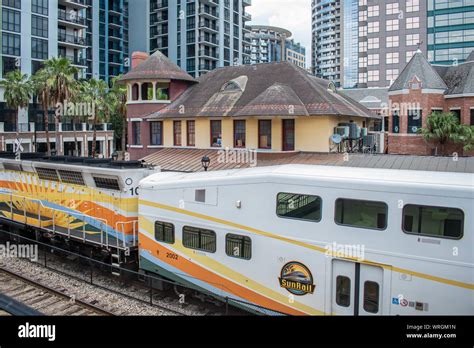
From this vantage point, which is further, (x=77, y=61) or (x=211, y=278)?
(x=77, y=61)

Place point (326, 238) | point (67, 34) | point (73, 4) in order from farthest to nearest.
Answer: point (67, 34), point (73, 4), point (326, 238)

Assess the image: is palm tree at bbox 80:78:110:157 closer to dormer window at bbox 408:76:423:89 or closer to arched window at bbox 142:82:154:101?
arched window at bbox 142:82:154:101

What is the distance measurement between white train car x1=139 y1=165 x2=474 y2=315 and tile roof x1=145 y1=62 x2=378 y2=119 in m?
11.8

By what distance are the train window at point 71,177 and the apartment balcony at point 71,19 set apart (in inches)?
2452

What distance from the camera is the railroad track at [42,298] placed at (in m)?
14.1

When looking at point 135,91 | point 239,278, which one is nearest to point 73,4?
point 135,91

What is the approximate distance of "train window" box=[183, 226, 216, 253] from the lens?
13.0m

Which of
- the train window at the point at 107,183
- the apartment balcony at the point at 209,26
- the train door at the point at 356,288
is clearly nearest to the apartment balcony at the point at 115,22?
the apartment balcony at the point at 209,26

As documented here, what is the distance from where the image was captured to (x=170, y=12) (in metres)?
96.2

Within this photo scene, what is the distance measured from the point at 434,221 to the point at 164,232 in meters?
8.45

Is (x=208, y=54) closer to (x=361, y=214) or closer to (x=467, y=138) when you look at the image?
(x=467, y=138)

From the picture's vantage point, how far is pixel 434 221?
9414 millimetres

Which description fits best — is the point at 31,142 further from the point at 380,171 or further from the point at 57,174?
the point at 380,171

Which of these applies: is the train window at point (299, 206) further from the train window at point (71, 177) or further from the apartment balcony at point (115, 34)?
the apartment balcony at point (115, 34)
